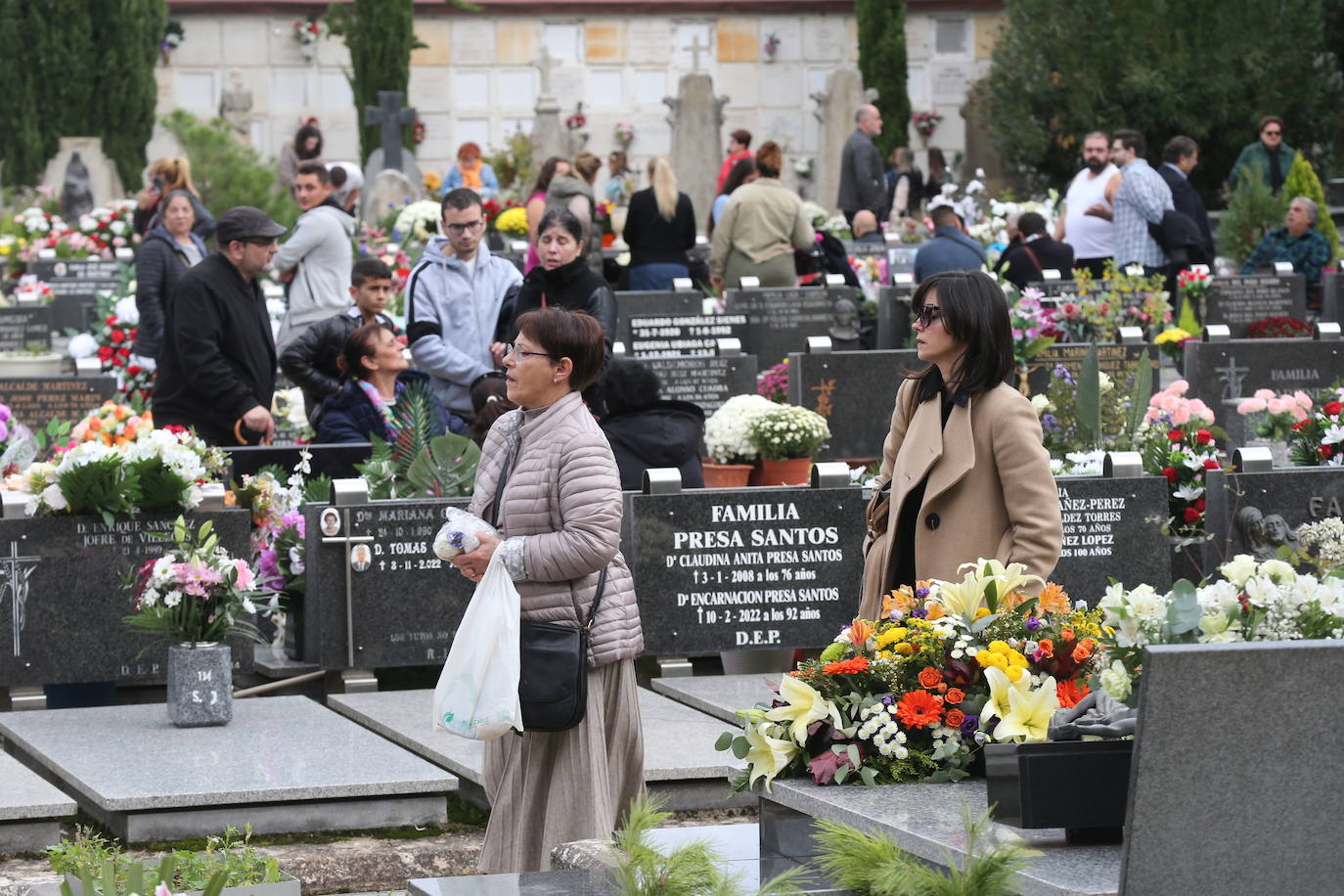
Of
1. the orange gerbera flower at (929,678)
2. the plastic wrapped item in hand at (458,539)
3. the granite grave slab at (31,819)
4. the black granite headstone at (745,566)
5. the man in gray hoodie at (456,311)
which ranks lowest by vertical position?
the granite grave slab at (31,819)

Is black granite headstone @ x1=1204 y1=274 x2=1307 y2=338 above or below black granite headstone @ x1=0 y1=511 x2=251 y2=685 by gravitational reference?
above

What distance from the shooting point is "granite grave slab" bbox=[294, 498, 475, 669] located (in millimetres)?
7898

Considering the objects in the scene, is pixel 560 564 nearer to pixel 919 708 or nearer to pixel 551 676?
pixel 551 676

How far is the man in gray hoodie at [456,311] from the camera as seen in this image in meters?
9.18

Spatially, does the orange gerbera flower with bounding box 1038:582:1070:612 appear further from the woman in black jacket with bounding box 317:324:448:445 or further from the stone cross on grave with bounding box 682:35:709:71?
the stone cross on grave with bounding box 682:35:709:71

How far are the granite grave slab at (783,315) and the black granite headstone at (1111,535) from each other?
7.00 m

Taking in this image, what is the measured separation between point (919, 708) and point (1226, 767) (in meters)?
0.98

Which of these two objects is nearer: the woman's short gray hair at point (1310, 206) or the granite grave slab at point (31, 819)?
the granite grave slab at point (31, 819)

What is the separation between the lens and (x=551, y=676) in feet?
16.7

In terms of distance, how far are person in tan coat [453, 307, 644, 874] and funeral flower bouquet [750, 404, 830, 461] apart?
4.70m

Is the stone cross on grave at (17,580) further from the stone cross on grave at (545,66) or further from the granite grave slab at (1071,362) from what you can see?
the stone cross on grave at (545,66)

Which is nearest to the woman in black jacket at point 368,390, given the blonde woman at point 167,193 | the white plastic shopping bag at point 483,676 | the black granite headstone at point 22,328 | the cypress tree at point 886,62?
the blonde woman at point 167,193

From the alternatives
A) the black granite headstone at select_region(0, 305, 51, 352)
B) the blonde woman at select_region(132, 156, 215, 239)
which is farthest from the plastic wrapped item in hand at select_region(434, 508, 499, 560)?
the black granite headstone at select_region(0, 305, 51, 352)

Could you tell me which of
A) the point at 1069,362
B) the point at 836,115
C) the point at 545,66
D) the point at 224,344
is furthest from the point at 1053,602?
the point at 545,66
